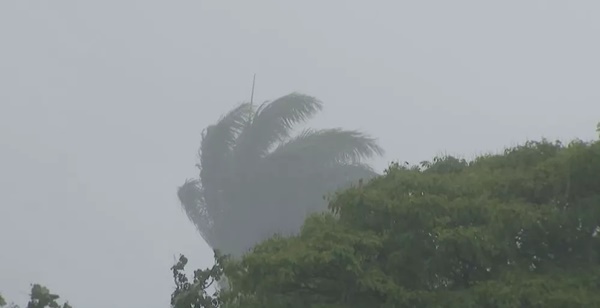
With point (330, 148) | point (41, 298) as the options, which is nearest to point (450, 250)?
point (41, 298)

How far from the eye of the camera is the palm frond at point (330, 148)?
A: 46.2m

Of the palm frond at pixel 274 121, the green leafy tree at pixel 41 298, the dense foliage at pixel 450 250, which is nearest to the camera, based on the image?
the dense foliage at pixel 450 250

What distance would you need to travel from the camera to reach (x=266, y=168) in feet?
157

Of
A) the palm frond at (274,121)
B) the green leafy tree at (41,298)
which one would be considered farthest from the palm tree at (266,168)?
the green leafy tree at (41,298)

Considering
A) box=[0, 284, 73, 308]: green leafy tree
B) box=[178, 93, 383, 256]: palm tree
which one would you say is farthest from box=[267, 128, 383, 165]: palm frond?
box=[0, 284, 73, 308]: green leafy tree

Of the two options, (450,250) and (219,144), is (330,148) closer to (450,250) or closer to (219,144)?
(219,144)

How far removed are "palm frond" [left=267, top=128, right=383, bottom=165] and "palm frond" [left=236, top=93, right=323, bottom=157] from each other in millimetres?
908

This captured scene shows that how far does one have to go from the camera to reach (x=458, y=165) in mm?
13891

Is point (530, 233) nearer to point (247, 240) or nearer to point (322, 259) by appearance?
point (322, 259)

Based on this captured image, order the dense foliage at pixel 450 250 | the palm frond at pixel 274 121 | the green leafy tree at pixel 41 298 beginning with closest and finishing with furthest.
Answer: the dense foliage at pixel 450 250
the green leafy tree at pixel 41 298
the palm frond at pixel 274 121

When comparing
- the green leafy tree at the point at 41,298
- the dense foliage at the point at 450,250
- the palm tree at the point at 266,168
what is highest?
the palm tree at the point at 266,168

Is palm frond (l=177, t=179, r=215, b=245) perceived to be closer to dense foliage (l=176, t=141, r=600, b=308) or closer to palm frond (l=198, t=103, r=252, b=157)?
→ palm frond (l=198, t=103, r=252, b=157)

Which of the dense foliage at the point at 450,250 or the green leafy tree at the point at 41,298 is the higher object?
the green leafy tree at the point at 41,298

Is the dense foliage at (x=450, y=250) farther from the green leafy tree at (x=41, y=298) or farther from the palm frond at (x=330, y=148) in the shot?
the palm frond at (x=330, y=148)
